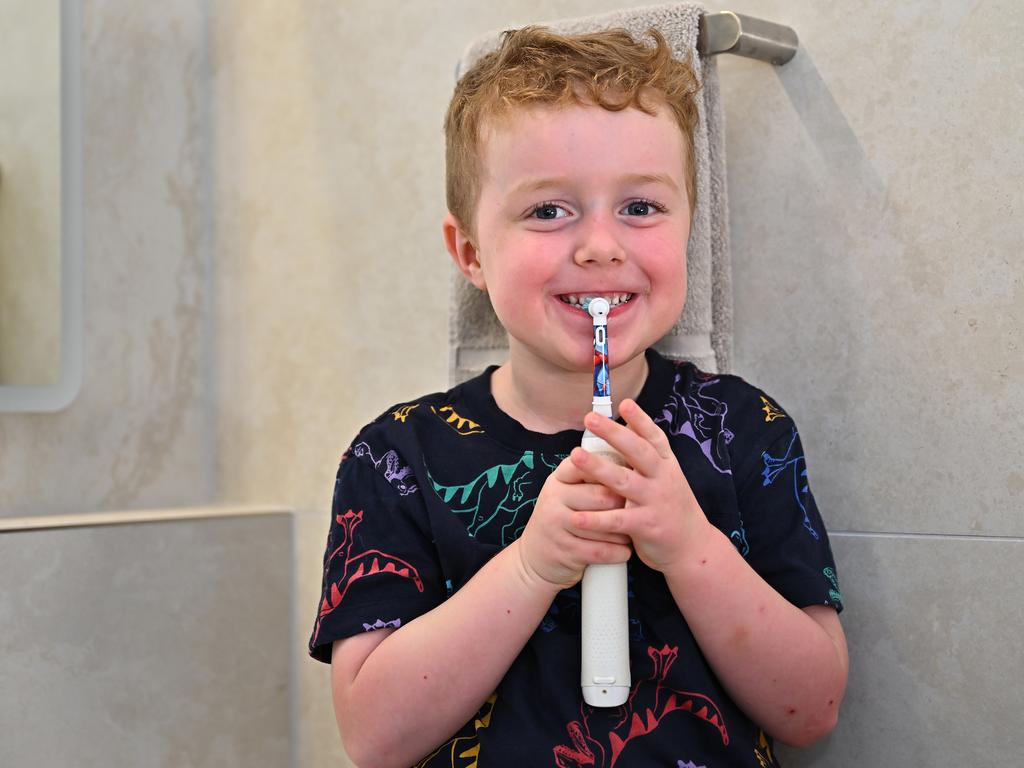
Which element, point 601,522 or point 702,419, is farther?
point 702,419

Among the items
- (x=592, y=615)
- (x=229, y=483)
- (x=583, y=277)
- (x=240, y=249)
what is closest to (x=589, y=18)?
(x=583, y=277)

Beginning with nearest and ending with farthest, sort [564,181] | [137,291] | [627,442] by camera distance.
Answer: [627,442] < [564,181] < [137,291]

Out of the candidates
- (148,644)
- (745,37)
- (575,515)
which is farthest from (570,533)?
(148,644)

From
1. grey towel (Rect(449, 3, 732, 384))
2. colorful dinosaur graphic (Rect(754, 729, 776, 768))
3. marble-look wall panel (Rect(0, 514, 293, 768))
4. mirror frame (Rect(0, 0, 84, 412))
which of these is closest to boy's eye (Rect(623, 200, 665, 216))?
grey towel (Rect(449, 3, 732, 384))

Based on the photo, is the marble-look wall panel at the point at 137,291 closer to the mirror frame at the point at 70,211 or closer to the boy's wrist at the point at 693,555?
the mirror frame at the point at 70,211

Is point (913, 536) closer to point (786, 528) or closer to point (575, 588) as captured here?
point (786, 528)

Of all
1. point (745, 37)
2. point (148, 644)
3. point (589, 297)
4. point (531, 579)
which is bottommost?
point (148, 644)

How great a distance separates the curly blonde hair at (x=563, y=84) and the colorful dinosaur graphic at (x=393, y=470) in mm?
221

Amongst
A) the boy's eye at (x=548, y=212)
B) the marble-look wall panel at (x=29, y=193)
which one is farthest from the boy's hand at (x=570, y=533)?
the marble-look wall panel at (x=29, y=193)

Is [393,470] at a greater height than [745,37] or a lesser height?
lesser

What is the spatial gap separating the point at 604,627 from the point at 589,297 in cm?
27

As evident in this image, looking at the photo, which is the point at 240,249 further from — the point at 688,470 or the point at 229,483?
the point at 688,470

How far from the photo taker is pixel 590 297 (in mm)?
897

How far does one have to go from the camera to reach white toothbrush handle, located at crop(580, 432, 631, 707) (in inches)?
31.4
